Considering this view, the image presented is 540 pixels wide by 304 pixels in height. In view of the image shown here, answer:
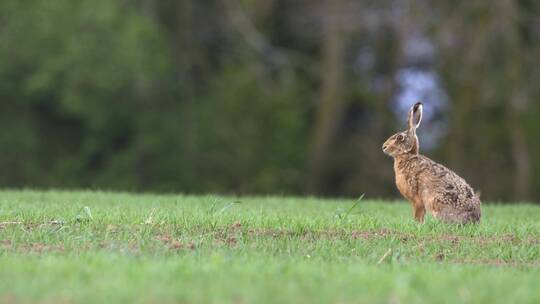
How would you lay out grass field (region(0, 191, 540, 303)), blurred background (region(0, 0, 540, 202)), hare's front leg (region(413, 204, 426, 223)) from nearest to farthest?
grass field (region(0, 191, 540, 303))
hare's front leg (region(413, 204, 426, 223))
blurred background (region(0, 0, 540, 202))

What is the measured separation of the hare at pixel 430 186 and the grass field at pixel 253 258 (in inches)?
10.3

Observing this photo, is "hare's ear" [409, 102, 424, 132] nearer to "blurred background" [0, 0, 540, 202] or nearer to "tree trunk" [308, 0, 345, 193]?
"blurred background" [0, 0, 540, 202]

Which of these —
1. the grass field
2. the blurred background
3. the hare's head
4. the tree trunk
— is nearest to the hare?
the hare's head

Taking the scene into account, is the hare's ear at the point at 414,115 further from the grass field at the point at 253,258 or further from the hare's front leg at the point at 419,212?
the grass field at the point at 253,258

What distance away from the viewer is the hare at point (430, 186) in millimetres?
13250

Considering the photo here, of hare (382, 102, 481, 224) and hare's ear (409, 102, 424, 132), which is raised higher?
hare's ear (409, 102, 424, 132)

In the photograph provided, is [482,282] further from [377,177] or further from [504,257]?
[377,177]

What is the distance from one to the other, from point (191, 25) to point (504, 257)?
120ft

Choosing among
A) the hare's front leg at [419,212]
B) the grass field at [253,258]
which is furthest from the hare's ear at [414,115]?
the grass field at [253,258]

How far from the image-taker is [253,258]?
34.5ft

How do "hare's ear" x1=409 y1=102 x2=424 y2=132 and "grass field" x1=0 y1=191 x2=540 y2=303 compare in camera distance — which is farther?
"hare's ear" x1=409 y1=102 x2=424 y2=132

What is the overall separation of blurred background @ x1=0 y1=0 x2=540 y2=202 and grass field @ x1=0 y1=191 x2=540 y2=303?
25795mm

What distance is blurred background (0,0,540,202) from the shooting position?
3981 cm

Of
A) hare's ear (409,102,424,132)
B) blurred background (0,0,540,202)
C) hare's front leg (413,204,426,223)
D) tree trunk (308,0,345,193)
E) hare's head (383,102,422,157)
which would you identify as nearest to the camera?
hare's front leg (413,204,426,223)
